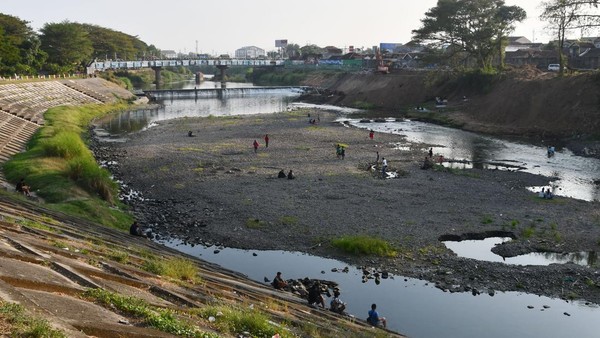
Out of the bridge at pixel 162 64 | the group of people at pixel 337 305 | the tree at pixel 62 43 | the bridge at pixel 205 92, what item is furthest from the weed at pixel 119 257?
the bridge at pixel 162 64

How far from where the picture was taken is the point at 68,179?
1347 inches

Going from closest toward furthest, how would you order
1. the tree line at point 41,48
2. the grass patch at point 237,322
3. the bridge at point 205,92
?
the grass patch at point 237,322, the tree line at point 41,48, the bridge at point 205,92

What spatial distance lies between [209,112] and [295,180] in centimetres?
6237

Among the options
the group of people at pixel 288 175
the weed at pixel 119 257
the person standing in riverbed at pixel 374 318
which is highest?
the weed at pixel 119 257

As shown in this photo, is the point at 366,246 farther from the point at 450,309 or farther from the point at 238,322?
the point at 238,322

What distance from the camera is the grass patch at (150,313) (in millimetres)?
11328

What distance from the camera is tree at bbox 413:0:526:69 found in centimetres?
9069

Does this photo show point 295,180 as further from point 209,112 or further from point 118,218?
point 209,112

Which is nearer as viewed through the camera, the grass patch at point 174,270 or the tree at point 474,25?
the grass patch at point 174,270

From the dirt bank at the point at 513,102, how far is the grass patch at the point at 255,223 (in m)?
38.3

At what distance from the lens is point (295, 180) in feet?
134

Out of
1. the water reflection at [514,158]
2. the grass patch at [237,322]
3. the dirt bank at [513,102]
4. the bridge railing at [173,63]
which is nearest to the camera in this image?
the grass patch at [237,322]

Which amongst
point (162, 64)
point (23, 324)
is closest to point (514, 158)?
point (23, 324)

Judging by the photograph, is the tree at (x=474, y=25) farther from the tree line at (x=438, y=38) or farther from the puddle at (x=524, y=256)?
the puddle at (x=524, y=256)
